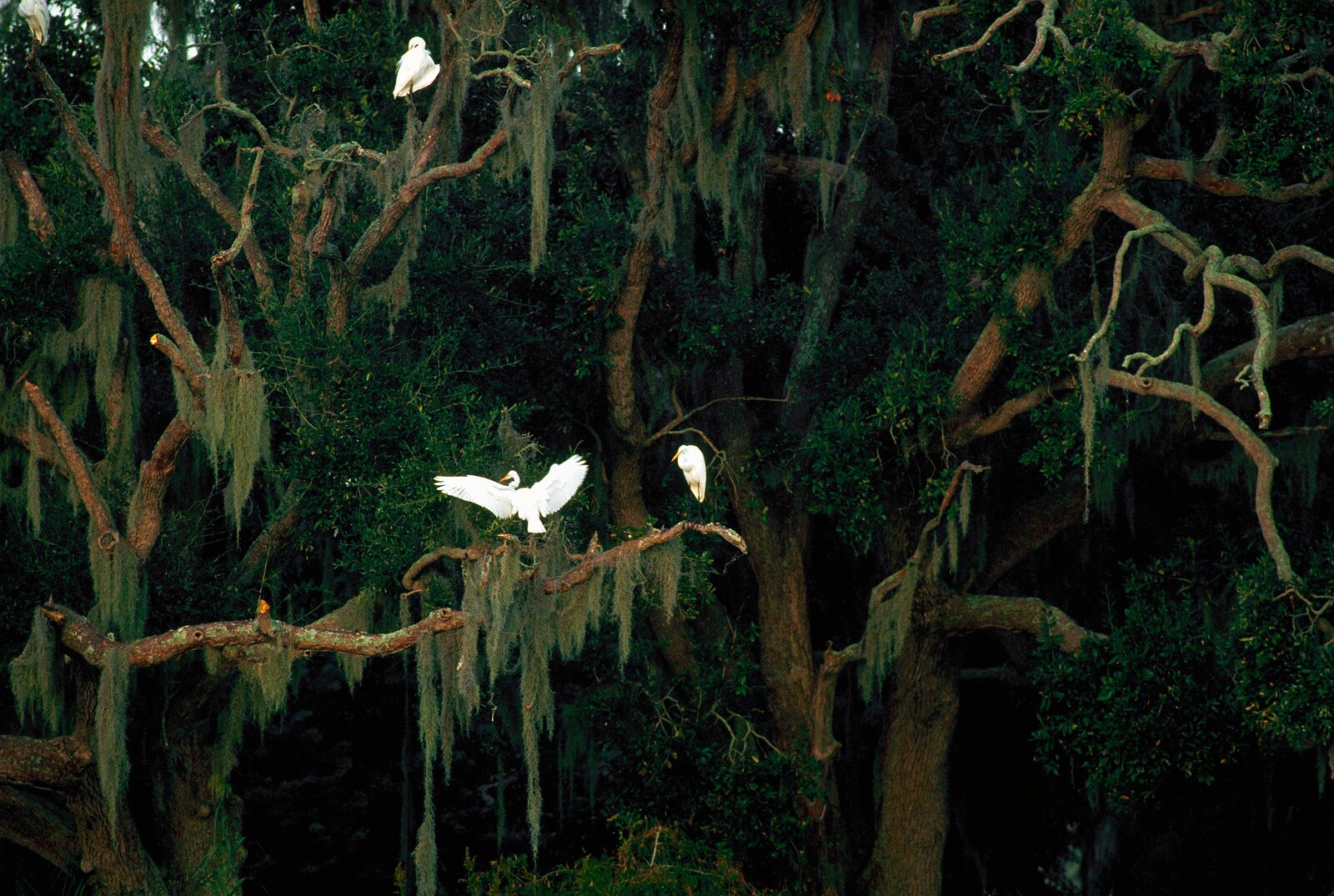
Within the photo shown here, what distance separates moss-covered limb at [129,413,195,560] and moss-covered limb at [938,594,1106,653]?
493cm

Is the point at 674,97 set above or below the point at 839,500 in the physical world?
above

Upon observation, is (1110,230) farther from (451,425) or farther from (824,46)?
(451,425)

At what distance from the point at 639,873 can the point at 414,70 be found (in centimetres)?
487

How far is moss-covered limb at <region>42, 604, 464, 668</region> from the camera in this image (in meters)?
8.13

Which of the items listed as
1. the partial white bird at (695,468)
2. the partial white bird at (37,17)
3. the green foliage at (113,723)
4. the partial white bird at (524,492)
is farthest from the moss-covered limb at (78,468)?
the partial white bird at (695,468)

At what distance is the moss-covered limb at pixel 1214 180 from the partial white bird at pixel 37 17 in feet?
19.8

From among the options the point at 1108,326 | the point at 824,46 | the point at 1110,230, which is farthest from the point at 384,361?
the point at 1110,230

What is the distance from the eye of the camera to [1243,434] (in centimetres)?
903

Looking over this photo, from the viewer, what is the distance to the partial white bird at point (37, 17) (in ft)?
28.1

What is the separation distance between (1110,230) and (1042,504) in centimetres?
191

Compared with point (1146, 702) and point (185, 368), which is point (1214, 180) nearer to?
point (1146, 702)

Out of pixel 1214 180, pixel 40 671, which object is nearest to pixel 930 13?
pixel 1214 180

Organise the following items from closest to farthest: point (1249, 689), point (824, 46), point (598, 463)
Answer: point (1249, 689) → point (824, 46) → point (598, 463)

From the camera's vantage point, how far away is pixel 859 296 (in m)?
11.2
